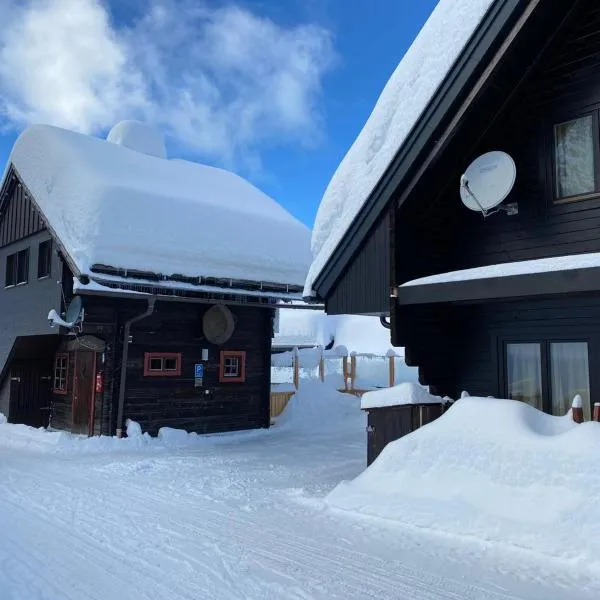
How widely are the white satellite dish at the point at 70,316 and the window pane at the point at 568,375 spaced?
9.59m

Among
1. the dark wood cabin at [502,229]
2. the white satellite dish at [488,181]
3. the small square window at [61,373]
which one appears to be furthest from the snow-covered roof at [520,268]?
the small square window at [61,373]

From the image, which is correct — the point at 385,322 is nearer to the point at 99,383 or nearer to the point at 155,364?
the point at 155,364

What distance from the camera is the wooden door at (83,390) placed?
46.5 ft

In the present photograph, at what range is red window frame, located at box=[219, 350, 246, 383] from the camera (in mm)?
15562

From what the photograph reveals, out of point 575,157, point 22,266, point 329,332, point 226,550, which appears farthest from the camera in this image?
point 329,332

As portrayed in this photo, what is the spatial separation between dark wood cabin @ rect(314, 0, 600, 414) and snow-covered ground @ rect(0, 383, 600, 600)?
292cm

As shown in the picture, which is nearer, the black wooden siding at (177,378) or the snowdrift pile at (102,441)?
the snowdrift pile at (102,441)

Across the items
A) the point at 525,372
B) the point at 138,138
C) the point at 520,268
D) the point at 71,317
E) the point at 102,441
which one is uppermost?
the point at 138,138

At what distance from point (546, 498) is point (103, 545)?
Answer: 441 cm

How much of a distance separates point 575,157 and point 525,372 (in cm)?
304

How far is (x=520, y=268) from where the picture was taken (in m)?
7.63

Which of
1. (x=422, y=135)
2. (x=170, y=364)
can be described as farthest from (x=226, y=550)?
(x=170, y=364)

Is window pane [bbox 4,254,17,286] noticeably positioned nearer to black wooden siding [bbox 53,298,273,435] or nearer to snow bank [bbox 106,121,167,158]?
black wooden siding [bbox 53,298,273,435]

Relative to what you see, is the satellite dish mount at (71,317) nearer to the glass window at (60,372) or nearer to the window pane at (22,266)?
the glass window at (60,372)
